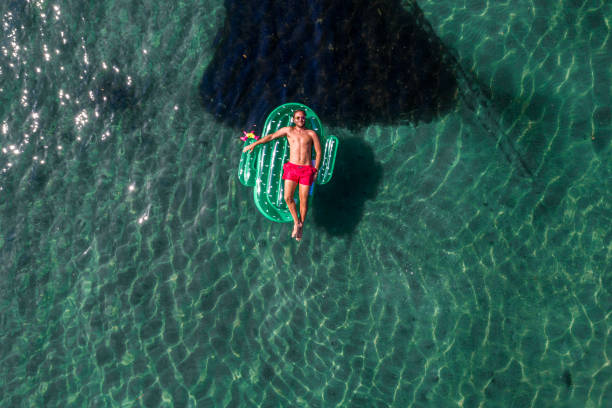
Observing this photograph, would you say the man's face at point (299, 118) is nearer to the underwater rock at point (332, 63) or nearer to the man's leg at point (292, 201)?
the underwater rock at point (332, 63)

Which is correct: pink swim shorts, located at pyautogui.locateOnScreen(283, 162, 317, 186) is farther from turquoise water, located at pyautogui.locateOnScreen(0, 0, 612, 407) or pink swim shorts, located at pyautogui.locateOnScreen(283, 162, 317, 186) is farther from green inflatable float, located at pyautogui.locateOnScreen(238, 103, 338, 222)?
turquoise water, located at pyautogui.locateOnScreen(0, 0, 612, 407)

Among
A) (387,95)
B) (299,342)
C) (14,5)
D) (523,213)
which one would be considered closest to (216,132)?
(387,95)

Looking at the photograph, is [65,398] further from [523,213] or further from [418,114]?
[523,213]

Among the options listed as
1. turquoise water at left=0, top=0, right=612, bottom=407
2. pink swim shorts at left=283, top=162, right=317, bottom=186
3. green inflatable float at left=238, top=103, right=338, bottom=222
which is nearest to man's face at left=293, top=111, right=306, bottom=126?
green inflatable float at left=238, top=103, right=338, bottom=222

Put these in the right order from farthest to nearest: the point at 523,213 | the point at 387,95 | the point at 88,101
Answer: the point at 88,101
the point at 387,95
the point at 523,213

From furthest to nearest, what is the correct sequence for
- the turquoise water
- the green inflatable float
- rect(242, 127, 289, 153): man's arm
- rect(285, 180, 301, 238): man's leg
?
1. the green inflatable float
2. rect(242, 127, 289, 153): man's arm
3. rect(285, 180, 301, 238): man's leg
4. the turquoise water

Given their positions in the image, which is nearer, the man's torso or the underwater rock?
the man's torso

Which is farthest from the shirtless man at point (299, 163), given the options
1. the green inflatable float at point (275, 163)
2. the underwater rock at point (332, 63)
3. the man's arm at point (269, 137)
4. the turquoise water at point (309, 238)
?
the underwater rock at point (332, 63)
